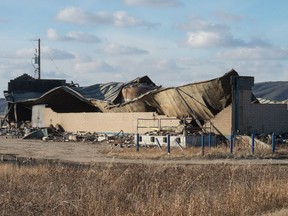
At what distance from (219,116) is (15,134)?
27422 millimetres

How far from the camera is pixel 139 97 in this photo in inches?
1732

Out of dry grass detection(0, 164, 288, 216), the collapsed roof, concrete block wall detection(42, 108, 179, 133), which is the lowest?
dry grass detection(0, 164, 288, 216)

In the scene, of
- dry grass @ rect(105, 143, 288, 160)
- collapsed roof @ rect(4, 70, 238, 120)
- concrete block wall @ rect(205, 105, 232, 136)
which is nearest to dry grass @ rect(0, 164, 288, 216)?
dry grass @ rect(105, 143, 288, 160)

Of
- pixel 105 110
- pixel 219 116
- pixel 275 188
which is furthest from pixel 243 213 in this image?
pixel 105 110

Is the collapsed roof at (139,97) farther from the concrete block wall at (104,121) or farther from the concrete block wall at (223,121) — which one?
the concrete block wall at (223,121)

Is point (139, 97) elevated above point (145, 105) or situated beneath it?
elevated above

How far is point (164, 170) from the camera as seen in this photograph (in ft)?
65.7

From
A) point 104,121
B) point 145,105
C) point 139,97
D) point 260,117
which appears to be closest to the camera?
point 260,117

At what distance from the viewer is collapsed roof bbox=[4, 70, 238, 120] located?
37750 millimetres

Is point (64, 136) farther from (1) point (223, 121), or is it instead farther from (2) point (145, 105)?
(1) point (223, 121)

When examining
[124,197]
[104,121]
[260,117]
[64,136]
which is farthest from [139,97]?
[124,197]

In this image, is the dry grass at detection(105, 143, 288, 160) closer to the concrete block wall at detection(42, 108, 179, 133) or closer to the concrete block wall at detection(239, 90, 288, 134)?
the concrete block wall at detection(239, 90, 288, 134)

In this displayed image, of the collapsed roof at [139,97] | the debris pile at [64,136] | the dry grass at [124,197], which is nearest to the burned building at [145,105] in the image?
the collapsed roof at [139,97]

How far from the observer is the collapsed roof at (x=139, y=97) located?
37750mm
